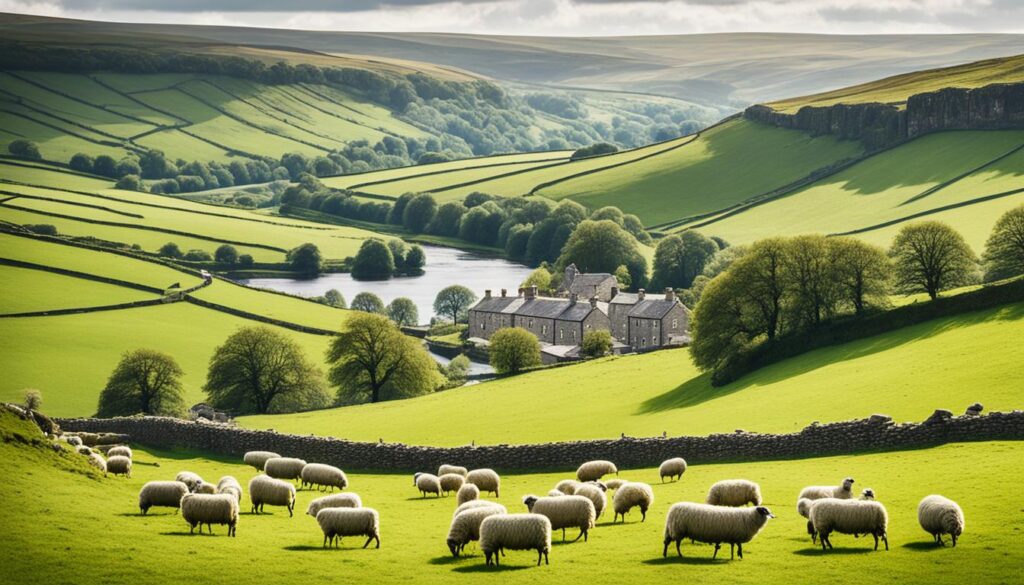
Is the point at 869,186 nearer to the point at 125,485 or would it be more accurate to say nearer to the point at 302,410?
the point at 302,410

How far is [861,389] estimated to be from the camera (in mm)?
44000

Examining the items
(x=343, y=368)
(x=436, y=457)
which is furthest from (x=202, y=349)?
(x=436, y=457)

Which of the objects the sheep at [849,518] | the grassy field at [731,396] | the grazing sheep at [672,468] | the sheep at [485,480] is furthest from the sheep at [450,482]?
the sheep at [849,518]

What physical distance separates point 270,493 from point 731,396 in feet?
81.5

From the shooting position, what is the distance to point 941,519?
23.1m

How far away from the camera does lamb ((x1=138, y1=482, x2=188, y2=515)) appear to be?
91.9 ft

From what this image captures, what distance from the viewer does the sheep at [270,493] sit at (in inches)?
1171

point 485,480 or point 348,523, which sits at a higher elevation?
point 485,480

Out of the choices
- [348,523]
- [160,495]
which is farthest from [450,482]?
[348,523]

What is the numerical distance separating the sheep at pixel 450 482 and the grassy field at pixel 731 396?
11.5 meters

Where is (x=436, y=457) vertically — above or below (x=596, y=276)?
below

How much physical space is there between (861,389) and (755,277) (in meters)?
15.2

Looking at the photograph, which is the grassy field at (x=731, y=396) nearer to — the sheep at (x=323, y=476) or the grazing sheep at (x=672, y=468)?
the grazing sheep at (x=672, y=468)

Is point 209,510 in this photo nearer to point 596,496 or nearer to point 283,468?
point 596,496
